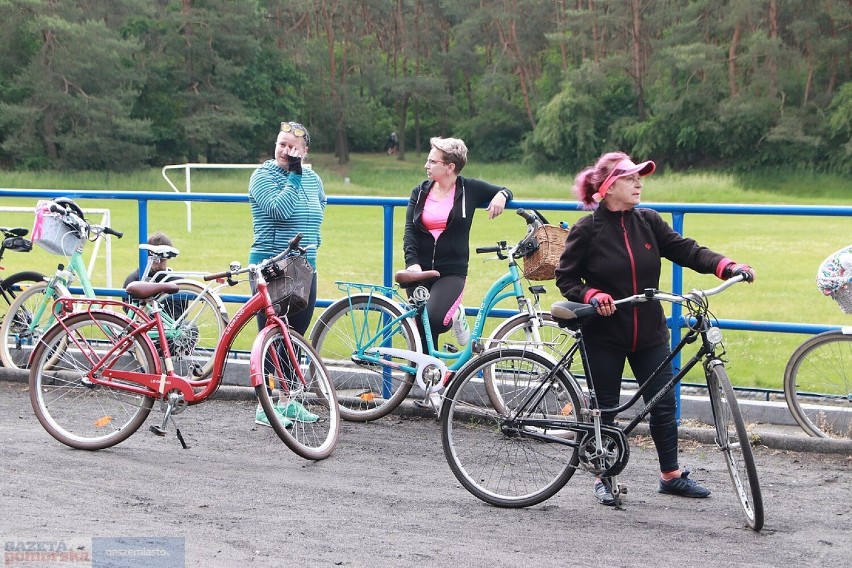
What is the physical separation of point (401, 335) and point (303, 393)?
2.77 ft

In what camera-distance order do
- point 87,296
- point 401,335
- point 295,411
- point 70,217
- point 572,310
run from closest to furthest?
point 572,310 < point 295,411 < point 401,335 < point 70,217 < point 87,296

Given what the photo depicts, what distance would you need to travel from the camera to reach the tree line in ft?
181

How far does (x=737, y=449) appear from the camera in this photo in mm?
4973

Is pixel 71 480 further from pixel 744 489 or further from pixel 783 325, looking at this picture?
pixel 783 325

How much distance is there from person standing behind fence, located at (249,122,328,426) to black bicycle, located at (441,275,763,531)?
3.85 ft

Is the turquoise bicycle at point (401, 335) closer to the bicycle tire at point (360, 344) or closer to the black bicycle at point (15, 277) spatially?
the bicycle tire at point (360, 344)

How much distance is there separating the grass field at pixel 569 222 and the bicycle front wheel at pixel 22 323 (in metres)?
1.43

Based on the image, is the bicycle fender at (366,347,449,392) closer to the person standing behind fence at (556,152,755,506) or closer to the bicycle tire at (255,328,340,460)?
the bicycle tire at (255,328,340,460)

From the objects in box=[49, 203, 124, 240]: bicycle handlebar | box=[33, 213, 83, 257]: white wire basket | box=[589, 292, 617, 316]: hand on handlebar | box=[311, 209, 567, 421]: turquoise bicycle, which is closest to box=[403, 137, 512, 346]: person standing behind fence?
box=[311, 209, 567, 421]: turquoise bicycle

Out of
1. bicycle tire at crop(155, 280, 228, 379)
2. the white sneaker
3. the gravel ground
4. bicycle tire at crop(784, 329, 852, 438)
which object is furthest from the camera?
bicycle tire at crop(155, 280, 228, 379)

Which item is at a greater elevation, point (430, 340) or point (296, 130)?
point (296, 130)

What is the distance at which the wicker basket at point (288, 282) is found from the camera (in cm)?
614

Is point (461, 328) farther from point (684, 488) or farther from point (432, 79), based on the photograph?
point (432, 79)

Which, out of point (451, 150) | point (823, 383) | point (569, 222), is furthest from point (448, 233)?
point (569, 222)
